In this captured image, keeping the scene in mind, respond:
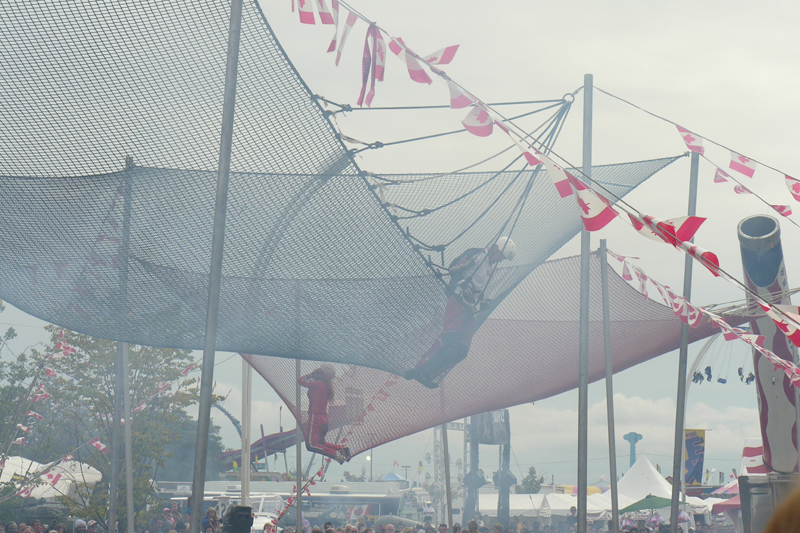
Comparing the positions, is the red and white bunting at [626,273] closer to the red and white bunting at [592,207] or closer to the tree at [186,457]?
the red and white bunting at [592,207]

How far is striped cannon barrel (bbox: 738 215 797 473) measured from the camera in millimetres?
5855

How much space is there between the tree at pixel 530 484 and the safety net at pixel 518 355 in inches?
1675

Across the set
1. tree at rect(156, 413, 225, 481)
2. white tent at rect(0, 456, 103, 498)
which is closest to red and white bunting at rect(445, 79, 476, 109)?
white tent at rect(0, 456, 103, 498)

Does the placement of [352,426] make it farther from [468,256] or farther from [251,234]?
[251,234]

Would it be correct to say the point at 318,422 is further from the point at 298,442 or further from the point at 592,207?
the point at 592,207

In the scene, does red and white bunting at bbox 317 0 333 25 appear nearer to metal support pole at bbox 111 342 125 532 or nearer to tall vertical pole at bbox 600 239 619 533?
metal support pole at bbox 111 342 125 532

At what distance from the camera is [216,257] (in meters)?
3.66

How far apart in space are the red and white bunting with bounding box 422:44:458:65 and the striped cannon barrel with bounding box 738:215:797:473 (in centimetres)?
315

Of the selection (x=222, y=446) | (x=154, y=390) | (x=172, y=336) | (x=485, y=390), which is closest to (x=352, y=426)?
(x=485, y=390)

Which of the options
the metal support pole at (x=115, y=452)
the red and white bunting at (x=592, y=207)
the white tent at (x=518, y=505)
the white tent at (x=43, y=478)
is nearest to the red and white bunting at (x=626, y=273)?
the red and white bunting at (x=592, y=207)

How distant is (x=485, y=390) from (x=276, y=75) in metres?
5.49

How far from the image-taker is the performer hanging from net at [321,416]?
8.14 m

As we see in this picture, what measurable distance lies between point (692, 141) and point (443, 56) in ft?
12.0

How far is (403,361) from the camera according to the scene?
627cm
